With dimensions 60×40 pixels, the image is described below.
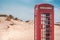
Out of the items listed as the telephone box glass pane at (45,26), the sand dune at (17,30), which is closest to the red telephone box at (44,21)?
the telephone box glass pane at (45,26)

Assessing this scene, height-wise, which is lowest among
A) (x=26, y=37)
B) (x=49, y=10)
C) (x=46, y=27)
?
(x=26, y=37)

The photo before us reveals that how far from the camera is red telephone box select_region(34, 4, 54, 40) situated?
6.95 metres

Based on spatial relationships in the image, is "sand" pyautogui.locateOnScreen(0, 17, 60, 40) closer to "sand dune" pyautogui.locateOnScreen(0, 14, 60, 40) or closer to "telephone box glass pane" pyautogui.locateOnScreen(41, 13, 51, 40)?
"sand dune" pyautogui.locateOnScreen(0, 14, 60, 40)

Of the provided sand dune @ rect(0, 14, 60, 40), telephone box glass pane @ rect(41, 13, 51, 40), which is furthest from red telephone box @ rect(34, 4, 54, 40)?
sand dune @ rect(0, 14, 60, 40)

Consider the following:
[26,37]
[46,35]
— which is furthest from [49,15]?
[26,37]

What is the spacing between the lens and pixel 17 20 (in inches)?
525

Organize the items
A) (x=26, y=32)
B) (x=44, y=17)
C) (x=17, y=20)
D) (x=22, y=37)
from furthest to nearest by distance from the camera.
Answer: (x=17, y=20), (x=26, y=32), (x=22, y=37), (x=44, y=17)

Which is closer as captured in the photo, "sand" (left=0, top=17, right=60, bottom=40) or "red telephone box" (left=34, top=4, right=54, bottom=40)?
"red telephone box" (left=34, top=4, right=54, bottom=40)

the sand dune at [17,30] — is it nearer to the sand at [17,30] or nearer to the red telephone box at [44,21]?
the sand at [17,30]

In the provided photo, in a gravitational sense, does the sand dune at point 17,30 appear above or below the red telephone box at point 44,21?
below

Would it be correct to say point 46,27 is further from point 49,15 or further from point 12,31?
point 12,31

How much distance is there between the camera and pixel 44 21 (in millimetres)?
6957

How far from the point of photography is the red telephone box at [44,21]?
6.95m

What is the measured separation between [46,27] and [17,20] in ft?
21.1
